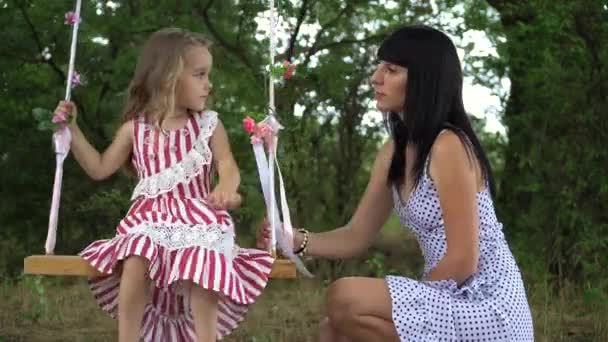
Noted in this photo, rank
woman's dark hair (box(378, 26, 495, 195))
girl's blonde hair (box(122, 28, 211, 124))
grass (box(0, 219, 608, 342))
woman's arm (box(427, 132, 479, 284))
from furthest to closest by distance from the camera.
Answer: grass (box(0, 219, 608, 342)) < girl's blonde hair (box(122, 28, 211, 124)) < woman's dark hair (box(378, 26, 495, 195)) < woman's arm (box(427, 132, 479, 284))

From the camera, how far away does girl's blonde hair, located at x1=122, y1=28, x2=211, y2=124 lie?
3885mm

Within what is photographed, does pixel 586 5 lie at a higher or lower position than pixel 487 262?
higher

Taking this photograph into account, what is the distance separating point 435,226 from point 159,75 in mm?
1195

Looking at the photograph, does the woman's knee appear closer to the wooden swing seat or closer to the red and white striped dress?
the wooden swing seat

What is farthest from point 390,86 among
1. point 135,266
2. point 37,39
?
point 37,39

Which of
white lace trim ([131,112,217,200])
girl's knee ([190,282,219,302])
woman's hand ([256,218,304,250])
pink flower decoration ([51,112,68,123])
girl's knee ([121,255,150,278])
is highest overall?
pink flower decoration ([51,112,68,123])

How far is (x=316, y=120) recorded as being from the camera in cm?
772

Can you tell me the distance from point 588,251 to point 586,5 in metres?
1.67

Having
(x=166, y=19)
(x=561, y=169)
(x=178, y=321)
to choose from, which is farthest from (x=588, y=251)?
(x=178, y=321)

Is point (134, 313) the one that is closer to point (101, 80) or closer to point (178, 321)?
point (178, 321)

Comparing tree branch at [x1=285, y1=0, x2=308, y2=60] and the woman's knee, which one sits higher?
tree branch at [x1=285, y1=0, x2=308, y2=60]

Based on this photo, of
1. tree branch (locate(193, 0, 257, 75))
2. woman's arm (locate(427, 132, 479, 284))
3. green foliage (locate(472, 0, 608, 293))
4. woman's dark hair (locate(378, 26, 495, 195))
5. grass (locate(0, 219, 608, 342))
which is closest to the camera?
woman's arm (locate(427, 132, 479, 284))

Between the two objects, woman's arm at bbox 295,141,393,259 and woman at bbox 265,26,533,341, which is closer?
woman at bbox 265,26,533,341

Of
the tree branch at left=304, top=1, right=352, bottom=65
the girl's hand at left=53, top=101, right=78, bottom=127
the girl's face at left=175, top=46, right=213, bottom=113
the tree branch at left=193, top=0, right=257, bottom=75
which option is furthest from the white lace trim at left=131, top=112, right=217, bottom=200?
the tree branch at left=304, top=1, right=352, bottom=65
